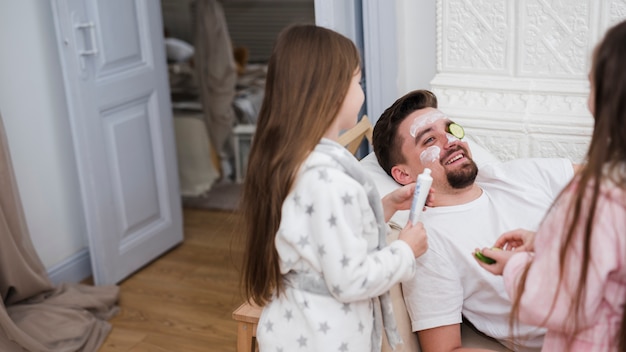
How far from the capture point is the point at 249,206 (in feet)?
5.36

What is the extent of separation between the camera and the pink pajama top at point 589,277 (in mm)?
1274

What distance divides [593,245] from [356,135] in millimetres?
1142

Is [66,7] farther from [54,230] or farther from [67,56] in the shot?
[54,230]

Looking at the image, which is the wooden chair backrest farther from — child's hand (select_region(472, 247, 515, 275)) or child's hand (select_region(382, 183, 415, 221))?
child's hand (select_region(472, 247, 515, 275))

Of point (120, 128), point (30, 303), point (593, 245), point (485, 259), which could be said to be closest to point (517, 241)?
point (485, 259)

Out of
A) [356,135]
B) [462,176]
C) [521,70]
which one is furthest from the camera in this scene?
[521,70]

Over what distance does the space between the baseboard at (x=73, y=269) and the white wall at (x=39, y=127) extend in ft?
0.10

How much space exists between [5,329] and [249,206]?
1.42 m

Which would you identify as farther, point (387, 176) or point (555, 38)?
point (555, 38)

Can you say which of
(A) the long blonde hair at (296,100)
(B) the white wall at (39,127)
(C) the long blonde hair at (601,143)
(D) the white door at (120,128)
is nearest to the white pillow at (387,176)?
(A) the long blonde hair at (296,100)

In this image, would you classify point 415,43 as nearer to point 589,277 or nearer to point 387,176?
point 387,176

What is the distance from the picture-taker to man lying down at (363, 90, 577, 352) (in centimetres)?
181

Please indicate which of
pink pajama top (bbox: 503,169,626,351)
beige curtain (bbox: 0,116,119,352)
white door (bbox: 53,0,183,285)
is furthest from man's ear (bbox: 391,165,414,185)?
white door (bbox: 53,0,183,285)

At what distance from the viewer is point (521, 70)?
8.20ft
